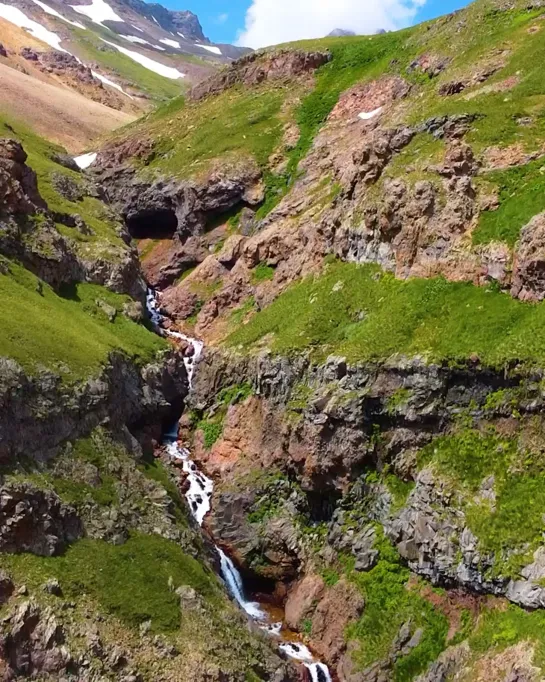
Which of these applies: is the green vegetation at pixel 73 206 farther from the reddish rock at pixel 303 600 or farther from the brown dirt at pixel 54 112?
the brown dirt at pixel 54 112

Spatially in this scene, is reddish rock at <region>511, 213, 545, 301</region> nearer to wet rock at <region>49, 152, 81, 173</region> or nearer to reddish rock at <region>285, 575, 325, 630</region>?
reddish rock at <region>285, 575, 325, 630</region>

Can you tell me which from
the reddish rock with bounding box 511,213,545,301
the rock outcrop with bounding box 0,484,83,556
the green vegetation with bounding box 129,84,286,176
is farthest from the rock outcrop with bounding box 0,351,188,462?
the green vegetation with bounding box 129,84,286,176

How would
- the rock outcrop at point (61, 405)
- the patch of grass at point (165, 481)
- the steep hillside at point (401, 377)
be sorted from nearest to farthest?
the steep hillside at point (401, 377), the rock outcrop at point (61, 405), the patch of grass at point (165, 481)

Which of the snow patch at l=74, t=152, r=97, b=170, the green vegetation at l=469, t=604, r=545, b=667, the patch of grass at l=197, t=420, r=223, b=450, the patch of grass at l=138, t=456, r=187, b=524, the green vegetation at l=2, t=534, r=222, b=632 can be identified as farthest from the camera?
the snow patch at l=74, t=152, r=97, b=170

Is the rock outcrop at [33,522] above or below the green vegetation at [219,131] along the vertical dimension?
below

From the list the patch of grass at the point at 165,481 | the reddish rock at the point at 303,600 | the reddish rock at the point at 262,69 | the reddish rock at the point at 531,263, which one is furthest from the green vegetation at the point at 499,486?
the reddish rock at the point at 262,69

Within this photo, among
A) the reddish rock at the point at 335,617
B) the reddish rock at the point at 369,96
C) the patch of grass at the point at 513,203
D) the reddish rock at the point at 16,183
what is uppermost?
the reddish rock at the point at 369,96

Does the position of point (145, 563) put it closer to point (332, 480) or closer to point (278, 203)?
point (332, 480)
